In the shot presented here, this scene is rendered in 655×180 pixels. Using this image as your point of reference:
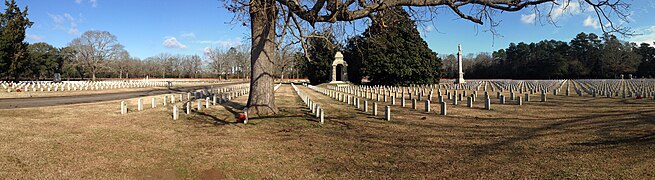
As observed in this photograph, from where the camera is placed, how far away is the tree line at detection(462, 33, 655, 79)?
64875mm

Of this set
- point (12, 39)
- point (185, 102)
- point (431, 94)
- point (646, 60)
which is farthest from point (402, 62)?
point (646, 60)

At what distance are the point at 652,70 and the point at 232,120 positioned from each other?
80965 mm

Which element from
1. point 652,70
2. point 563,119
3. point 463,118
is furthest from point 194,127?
point 652,70

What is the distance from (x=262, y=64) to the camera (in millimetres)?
11016

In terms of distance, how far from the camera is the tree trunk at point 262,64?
10.9 meters

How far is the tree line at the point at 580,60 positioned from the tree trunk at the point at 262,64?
6705 centimetres

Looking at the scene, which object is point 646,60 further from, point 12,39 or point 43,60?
point 43,60

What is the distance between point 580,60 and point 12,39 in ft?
300

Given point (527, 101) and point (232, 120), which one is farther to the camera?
point (527, 101)

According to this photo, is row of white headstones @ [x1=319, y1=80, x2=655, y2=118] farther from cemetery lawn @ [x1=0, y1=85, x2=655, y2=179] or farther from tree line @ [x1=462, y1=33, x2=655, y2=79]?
tree line @ [x1=462, y1=33, x2=655, y2=79]

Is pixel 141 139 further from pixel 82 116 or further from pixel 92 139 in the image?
pixel 82 116

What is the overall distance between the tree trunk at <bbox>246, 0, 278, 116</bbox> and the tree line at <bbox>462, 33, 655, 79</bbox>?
67046 millimetres

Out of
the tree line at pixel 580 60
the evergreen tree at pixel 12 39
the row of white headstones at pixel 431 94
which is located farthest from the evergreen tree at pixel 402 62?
the tree line at pixel 580 60

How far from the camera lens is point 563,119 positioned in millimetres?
10031
